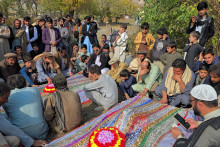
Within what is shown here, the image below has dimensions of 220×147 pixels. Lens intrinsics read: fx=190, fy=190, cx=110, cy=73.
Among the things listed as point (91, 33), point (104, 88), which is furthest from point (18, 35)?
point (104, 88)

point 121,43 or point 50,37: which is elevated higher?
point 50,37

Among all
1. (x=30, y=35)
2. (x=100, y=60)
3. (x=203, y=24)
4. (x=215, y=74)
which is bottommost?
(x=100, y=60)

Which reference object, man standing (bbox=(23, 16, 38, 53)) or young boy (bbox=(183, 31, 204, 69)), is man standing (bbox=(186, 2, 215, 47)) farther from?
man standing (bbox=(23, 16, 38, 53))

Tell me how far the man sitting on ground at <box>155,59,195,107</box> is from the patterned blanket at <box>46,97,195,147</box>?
75 cm

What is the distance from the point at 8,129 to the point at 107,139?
1.40 metres

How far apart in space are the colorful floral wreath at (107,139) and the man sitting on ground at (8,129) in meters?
0.97

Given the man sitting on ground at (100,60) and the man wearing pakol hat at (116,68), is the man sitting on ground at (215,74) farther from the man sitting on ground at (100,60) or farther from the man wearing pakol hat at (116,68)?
the man sitting on ground at (100,60)

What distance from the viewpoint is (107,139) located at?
2520mm

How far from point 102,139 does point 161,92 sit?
223cm

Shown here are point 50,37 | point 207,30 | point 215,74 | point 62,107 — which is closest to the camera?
point 62,107

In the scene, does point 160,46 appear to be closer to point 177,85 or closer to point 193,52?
Result: point 193,52

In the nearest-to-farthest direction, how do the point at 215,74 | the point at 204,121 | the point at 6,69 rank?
the point at 204,121
the point at 215,74
the point at 6,69

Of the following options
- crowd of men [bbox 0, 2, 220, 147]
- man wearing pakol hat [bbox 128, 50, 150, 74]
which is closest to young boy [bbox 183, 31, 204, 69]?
crowd of men [bbox 0, 2, 220, 147]

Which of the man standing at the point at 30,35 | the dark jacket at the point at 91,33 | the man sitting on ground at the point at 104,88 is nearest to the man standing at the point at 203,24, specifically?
the man sitting on ground at the point at 104,88
